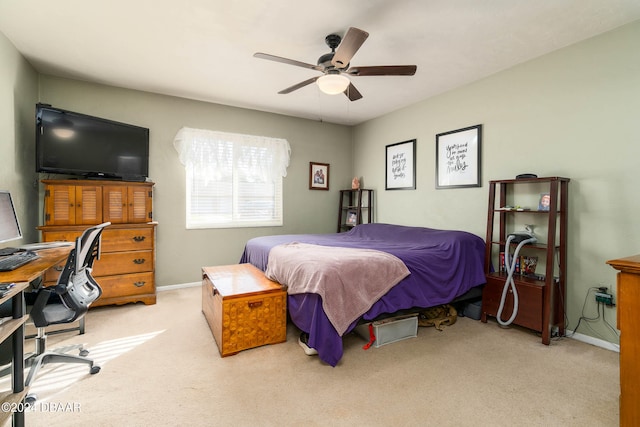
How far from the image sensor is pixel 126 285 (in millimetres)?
3348

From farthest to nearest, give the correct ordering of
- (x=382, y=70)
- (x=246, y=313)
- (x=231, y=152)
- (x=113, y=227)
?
(x=231, y=152) < (x=113, y=227) < (x=382, y=70) < (x=246, y=313)

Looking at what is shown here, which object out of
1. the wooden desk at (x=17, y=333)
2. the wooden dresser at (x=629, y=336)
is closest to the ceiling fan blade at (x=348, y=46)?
the wooden dresser at (x=629, y=336)

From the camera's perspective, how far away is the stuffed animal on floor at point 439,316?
2932mm

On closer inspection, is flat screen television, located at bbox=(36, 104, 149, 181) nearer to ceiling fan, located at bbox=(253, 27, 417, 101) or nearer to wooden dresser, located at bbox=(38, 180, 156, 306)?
wooden dresser, located at bbox=(38, 180, 156, 306)

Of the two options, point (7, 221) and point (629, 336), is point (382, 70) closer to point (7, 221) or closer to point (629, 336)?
point (629, 336)

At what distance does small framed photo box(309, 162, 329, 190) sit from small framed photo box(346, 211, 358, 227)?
613 mm

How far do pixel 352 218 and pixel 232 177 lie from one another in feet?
6.92

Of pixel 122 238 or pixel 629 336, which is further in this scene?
pixel 122 238

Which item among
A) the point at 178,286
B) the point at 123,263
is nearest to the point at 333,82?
the point at 123,263

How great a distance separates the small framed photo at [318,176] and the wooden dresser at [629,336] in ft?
13.9

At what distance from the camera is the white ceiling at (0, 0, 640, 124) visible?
2232 millimetres

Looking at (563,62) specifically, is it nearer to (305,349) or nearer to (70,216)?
(305,349)

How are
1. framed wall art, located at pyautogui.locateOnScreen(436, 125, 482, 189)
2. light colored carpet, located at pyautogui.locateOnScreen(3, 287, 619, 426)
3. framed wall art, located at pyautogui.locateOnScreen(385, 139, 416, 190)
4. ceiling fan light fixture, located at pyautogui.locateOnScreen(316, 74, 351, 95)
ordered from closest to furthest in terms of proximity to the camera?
light colored carpet, located at pyautogui.locateOnScreen(3, 287, 619, 426) → ceiling fan light fixture, located at pyautogui.locateOnScreen(316, 74, 351, 95) → framed wall art, located at pyautogui.locateOnScreen(436, 125, 482, 189) → framed wall art, located at pyautogui.locateOnScreen(385, 139, 416, 190)

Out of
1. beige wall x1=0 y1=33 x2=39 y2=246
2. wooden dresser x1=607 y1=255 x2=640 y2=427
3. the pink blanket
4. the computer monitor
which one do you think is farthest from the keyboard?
wooden dresser x1=607 y1=255 x2=640 y2=427
